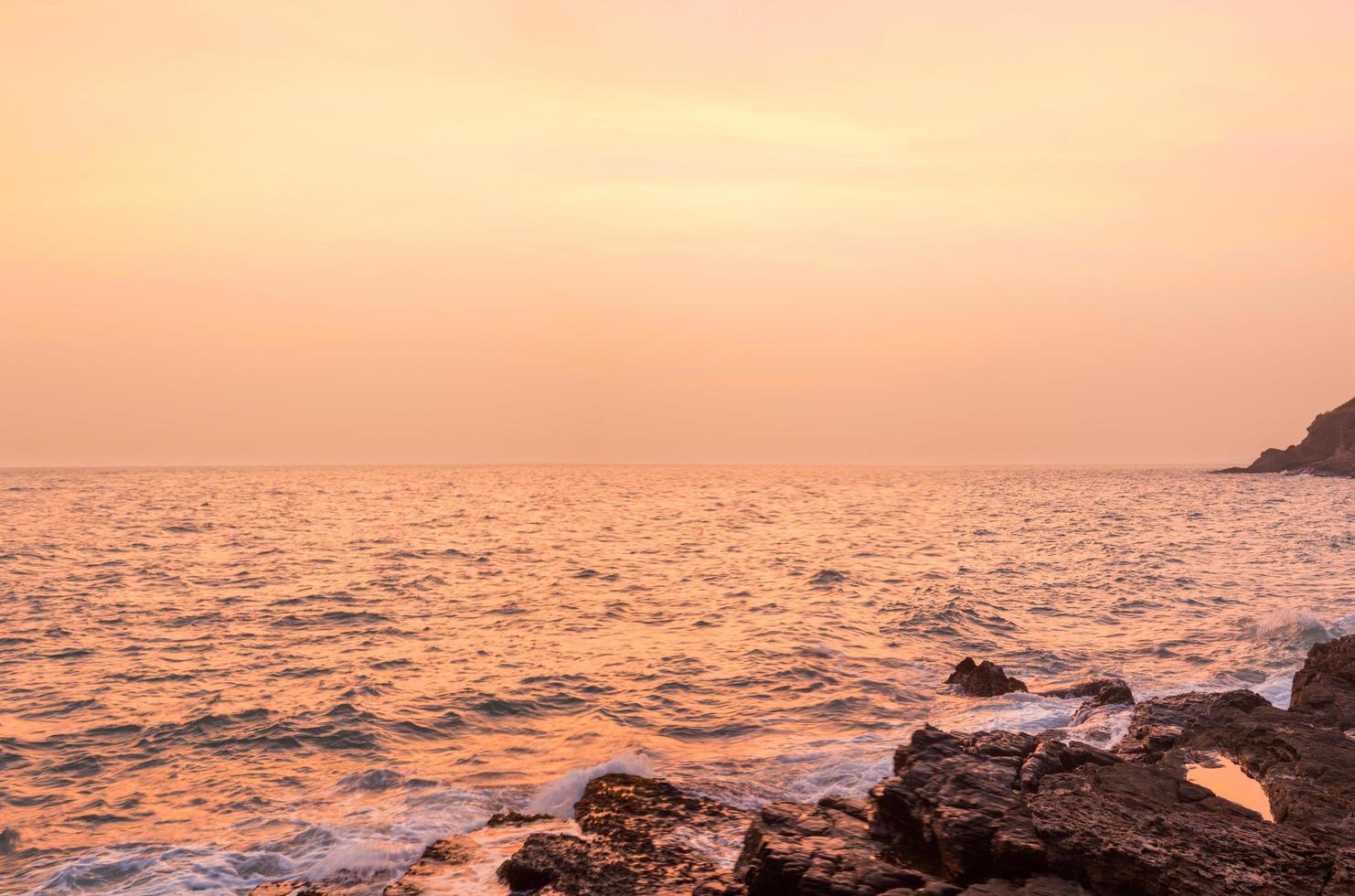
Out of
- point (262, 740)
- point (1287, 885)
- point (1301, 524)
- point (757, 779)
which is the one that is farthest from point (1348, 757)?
point (1301, 524)

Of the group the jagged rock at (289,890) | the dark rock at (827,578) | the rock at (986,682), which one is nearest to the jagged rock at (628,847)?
the jagged rock at (289,890)

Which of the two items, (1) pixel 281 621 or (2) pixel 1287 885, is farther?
(1) pixel 281 621

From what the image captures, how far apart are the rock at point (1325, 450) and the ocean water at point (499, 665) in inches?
4257

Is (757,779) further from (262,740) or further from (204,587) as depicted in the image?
(204,587)

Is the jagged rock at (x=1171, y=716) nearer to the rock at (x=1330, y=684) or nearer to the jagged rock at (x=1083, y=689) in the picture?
the rock at (x=1330, y=684)

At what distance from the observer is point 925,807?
10.4 metres

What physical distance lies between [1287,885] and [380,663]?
22.4 meters

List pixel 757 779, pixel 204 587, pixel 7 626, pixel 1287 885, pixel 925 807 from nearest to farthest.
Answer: pixel 1287 885 < pixel 925 807 < pixel 757 779 < pixel 7 626 < pixel 204 587

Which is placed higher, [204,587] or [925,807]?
[925,807]

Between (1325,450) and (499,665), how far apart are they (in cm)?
18226

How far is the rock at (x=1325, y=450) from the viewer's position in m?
143

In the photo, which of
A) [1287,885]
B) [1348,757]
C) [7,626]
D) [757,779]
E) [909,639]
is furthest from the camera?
[7,626]

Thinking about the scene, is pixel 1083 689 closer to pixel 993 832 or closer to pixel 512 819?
pixel 993 832

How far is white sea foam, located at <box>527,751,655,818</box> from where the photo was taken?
46.2ft
